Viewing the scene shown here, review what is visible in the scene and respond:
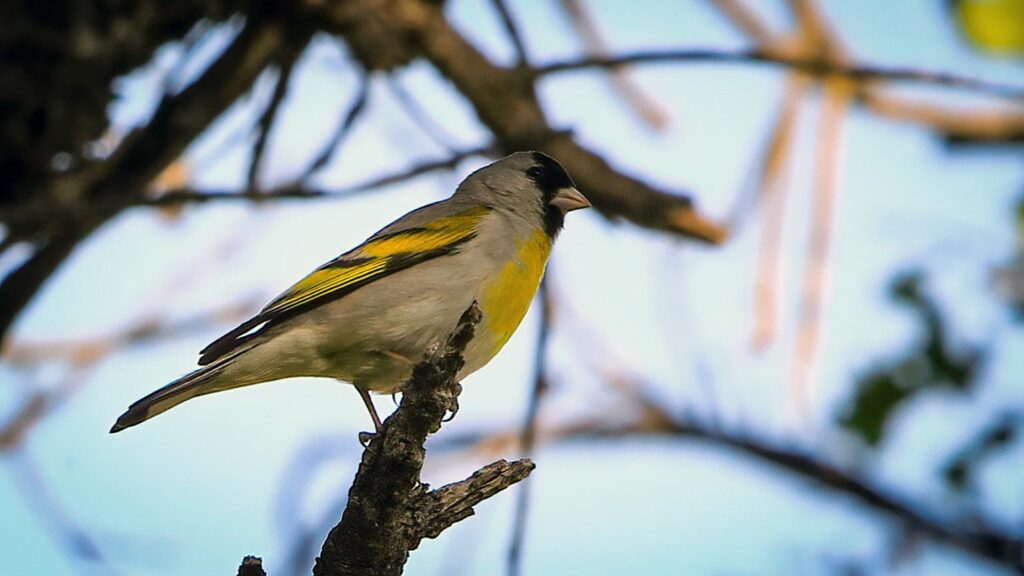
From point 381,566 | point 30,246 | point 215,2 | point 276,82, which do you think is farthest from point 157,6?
point 381,566

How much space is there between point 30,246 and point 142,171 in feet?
2.11

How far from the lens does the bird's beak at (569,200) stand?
553cm

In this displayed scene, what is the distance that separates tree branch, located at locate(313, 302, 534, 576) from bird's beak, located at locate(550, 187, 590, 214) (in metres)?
2.00

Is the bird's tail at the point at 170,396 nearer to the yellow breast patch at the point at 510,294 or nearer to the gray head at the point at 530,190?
the yellow breast patch at the point at 510,294

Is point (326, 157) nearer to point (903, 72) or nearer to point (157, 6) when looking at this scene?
point (157, 6)

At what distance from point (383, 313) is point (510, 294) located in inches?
19.6

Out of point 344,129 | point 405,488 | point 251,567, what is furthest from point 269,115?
point 251,567

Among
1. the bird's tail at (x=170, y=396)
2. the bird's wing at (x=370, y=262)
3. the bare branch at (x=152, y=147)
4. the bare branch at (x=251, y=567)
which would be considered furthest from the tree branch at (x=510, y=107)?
the bare branch at (x=251, y=567)

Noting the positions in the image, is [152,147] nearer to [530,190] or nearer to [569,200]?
[530,190]

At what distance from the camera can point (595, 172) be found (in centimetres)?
583

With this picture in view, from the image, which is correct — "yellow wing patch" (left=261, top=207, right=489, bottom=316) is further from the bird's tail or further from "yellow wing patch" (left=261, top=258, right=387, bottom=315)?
the bird's tail

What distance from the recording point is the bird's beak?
218 inches

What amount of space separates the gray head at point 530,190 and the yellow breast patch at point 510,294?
1.53 feet

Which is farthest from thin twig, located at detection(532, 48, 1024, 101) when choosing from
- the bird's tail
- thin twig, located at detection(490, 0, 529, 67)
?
the bird's tail
